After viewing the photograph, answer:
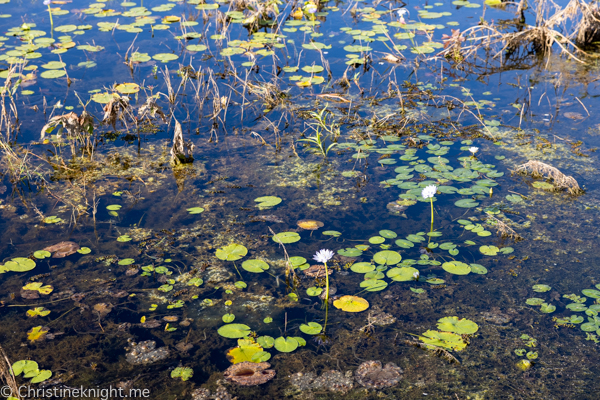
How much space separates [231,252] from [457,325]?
1.25m

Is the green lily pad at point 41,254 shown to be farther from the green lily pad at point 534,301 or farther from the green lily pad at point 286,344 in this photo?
the green lily pad at point 534,301

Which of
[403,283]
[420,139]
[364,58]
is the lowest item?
[403,283]

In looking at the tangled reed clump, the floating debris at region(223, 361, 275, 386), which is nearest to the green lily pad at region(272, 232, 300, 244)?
the floating debris at region(223, 361, 275, 386)

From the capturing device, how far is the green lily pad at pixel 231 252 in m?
2.55

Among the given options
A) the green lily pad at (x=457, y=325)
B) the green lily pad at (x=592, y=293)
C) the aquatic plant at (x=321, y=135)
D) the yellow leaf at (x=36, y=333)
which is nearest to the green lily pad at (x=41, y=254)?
the yellow leaf at (x=36, y=333)

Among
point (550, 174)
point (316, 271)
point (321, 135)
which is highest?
point (321, 135)

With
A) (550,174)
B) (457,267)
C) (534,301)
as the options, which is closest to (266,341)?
(457,267)

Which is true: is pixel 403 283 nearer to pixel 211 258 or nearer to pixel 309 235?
pixel 309 235

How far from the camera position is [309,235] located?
276cm

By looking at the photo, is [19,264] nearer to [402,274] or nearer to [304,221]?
[304,221]

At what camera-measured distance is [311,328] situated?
211 cm

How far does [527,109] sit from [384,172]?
1.86m

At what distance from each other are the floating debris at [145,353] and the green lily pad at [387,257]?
1.19m

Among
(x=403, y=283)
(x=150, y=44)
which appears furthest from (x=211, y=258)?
(x=150, y=44)
